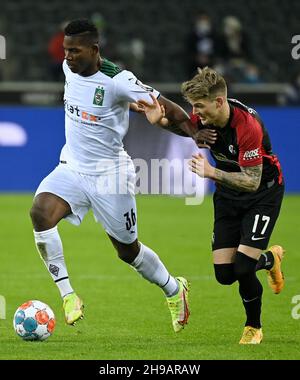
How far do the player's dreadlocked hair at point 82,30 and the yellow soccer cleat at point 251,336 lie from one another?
8.12 feet

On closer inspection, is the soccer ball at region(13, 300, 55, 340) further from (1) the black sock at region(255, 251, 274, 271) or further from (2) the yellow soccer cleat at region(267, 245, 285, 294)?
(2) the yellow soccer cleat at region(267, 245, 285, 294)

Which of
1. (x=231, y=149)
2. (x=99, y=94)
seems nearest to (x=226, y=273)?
(x=231, y=149)

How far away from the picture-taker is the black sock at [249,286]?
7.29 m

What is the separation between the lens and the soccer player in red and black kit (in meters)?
7.12

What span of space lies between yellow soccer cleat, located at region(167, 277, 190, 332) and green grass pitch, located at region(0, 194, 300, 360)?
9 centimetres

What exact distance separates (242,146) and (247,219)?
597mm

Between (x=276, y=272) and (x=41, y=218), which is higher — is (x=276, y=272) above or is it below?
below

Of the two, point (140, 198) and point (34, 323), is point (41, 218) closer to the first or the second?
point (34, 323)

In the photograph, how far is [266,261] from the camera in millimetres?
8172

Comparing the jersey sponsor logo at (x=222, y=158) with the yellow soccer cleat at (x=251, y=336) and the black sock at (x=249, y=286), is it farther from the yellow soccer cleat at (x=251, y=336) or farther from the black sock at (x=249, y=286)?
the yellow soccer cleat at (x=251, y=336)

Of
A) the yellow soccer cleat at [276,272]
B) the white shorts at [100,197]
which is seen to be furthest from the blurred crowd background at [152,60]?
the white shorts at [100,197]

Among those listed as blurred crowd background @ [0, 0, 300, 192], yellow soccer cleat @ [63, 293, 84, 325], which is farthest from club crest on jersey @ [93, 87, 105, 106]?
blurred crowd background @ [0, 0, 300, 192]
